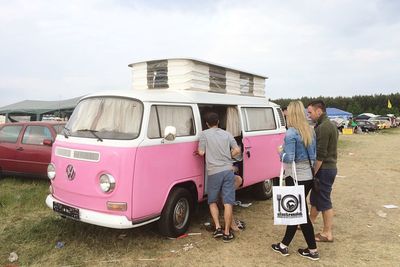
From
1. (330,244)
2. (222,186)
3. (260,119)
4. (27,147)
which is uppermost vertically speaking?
(260,119)

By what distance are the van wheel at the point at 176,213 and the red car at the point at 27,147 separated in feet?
14.4

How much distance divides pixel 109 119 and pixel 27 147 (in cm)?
494

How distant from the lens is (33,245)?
16.9 feet

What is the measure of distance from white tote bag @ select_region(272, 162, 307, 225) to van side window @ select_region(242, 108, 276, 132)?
7.99 feet

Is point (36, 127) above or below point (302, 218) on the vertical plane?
above

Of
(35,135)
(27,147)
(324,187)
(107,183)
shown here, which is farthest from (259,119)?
(27,147)

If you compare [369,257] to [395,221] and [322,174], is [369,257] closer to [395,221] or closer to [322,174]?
[322,174]

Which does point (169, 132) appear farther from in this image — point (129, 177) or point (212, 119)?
point (212, 119)

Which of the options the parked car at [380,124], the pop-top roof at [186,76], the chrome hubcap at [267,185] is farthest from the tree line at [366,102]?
the pop-top roof at [186,76]

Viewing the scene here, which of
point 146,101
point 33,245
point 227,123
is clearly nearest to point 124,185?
point 146,101

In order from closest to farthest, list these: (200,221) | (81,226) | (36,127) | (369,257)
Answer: (369,257)
(81,226)
(200,221)
(36,127)

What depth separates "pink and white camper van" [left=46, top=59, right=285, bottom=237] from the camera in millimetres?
4645

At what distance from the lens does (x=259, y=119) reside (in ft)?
25.0

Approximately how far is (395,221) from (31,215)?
6545 millimetres
